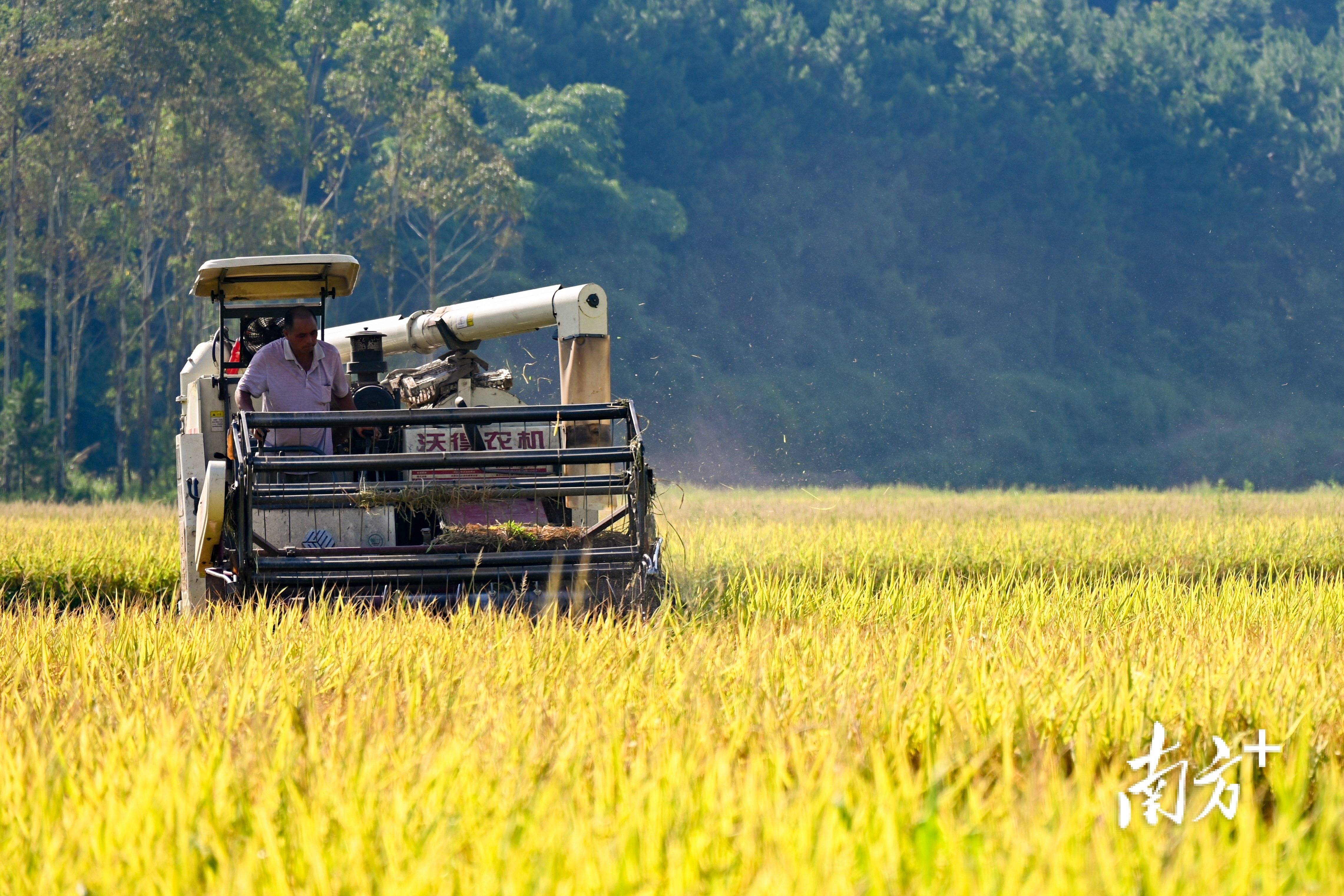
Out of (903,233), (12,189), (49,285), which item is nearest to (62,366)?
(49,285)

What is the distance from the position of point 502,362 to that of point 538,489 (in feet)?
114

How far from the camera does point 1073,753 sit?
355 cm

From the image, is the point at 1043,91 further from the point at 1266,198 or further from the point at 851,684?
the point at 851,684

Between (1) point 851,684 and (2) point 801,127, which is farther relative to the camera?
(2) point 801,127

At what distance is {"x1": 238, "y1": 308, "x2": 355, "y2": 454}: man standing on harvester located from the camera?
27.7 ft

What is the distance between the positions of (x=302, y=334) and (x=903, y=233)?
163 feet

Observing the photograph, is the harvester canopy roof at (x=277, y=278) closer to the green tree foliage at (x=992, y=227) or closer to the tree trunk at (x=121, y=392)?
the tree trunk at (x=121, y=392)

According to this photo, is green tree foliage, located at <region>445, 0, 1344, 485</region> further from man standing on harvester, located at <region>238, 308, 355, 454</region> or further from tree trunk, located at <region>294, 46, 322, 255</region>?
man standing on harvester, located at <region>238, 308, 355, 454</region>

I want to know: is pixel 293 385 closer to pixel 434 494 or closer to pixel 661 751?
pixel 434 494

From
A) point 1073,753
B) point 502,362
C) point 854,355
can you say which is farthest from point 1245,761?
point 854,355

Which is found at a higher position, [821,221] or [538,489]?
[821,221]

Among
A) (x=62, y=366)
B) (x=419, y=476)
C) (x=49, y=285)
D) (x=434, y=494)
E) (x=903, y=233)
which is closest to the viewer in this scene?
(x=434, y=494)

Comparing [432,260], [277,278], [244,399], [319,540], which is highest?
[432,260]

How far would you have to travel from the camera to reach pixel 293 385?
855 centimetres
